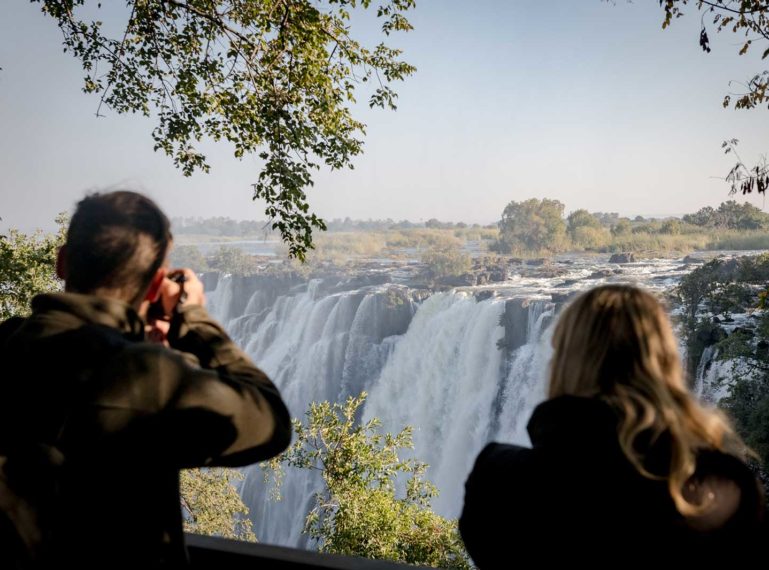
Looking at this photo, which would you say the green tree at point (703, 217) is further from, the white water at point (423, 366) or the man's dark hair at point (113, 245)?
the man's dark hair at point (113, 245)

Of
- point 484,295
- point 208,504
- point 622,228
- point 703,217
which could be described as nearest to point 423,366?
point 484,295

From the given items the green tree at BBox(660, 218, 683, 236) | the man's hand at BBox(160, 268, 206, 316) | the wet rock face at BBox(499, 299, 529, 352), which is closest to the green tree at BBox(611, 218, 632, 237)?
the green tree at BBox(660, 218, 683, 236)

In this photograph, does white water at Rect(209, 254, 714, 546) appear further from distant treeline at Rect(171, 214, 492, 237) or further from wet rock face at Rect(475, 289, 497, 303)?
distant treeline at Rect(171, 214, 492, 237)

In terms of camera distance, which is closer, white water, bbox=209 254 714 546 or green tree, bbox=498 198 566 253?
white water, bbox=209 254 714 546

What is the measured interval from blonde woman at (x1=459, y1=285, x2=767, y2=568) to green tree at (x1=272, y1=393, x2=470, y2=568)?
6.54m

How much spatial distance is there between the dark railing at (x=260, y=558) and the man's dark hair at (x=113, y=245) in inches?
21.6

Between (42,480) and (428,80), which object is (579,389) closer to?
(42,480)

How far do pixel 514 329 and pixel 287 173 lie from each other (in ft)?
55.9

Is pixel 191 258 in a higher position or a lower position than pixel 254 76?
lower

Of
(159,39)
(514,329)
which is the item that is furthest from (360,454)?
(514,329)

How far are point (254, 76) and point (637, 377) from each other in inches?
151

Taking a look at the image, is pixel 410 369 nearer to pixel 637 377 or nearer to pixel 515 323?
pixel 515 323

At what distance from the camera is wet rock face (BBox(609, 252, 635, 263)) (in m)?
25.1

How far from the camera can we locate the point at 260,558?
1.08m
